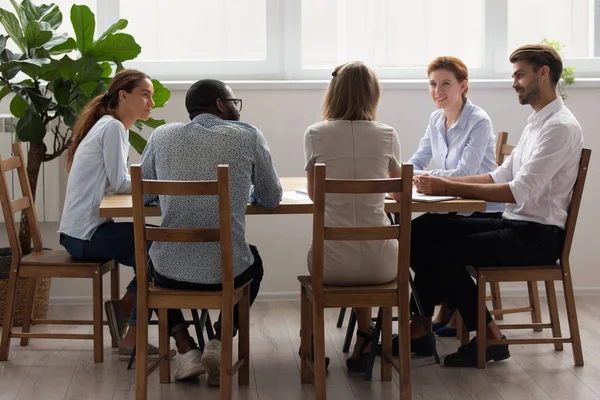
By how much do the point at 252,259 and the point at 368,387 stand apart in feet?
2.10

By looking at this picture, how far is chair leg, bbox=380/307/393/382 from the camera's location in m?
3.27

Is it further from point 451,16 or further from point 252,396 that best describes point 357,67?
point 451,16

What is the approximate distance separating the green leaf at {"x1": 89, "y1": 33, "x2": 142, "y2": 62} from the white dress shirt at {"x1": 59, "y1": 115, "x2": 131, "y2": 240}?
0.67m

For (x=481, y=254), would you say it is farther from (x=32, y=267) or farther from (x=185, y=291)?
(x=32, y=267)

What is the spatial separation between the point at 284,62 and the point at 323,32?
264 millimetres

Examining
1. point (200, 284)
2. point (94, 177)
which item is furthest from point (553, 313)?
point (94, 177)

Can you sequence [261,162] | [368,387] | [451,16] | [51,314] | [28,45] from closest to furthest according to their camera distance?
[261,162]
[368,387]
[28,45]
[51,314]
[451,16]

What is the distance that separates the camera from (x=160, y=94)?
4.30 meters

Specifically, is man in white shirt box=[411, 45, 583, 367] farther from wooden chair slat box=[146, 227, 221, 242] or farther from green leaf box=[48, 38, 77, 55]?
green leaf box=[48, 38, 77, 55]

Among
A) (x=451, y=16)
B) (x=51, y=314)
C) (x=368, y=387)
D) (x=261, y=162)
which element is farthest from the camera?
(x=451, y=16)

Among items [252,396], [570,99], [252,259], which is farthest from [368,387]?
[570,99]

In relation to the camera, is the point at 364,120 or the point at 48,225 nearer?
the point at 364,120

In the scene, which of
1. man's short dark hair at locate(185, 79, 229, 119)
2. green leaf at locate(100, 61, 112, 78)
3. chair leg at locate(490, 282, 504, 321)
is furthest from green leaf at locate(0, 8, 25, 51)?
chair leg at locate(490, 282, 504, 321)

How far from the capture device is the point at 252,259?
3232mm
